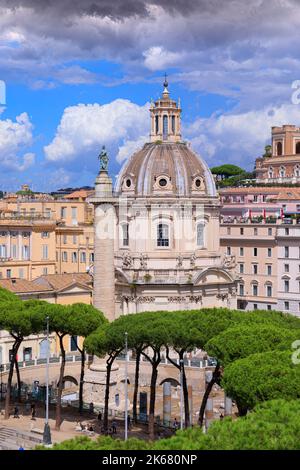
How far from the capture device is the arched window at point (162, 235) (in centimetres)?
7181

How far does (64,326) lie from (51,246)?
33204 mm

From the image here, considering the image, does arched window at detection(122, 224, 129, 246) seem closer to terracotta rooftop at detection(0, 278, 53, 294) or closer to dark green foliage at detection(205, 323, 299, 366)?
terracotta rooftop at detection(0, 278, 53, 294)

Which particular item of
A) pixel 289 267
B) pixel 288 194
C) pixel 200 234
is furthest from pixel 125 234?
pixel 288 194

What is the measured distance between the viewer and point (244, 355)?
39.2 meters

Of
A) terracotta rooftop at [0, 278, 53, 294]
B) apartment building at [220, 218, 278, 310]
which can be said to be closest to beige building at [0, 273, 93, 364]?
terracotta rooftop at [0, 278, 53, 294]

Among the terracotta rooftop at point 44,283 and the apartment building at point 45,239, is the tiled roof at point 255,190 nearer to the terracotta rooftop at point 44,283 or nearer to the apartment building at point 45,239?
the apartment building at point 45,239

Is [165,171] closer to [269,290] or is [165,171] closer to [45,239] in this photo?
[45,239]

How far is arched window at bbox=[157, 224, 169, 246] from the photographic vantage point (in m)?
71.8

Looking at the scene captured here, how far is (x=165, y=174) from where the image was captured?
72.6 metres

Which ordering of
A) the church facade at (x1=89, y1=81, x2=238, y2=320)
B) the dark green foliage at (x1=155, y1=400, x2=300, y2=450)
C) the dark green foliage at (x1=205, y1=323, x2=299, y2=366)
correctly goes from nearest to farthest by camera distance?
1. the dark green foliage at (x1=155, y1=400, x2=300, y2=450)
2. the dark green foliage at (x1=205, y1=323, x2=299, y2=366)
3. the church facade at (x1=89, y1=81, x2=238, y2=320)

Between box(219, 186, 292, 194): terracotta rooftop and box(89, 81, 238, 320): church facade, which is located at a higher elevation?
box(219, 186, 292, 194): terracotta rooftop
